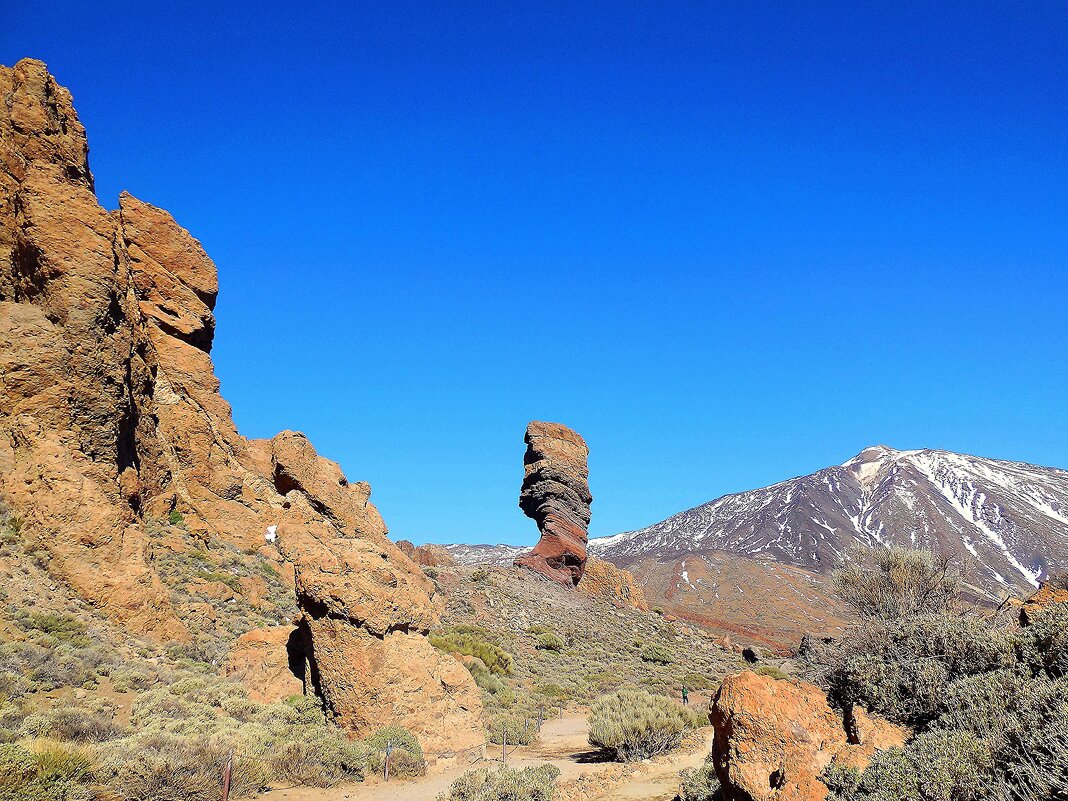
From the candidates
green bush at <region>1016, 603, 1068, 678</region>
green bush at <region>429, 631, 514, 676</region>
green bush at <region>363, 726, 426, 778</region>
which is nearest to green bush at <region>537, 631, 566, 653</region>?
green bush at <region>429, 631, 514, 676</region>

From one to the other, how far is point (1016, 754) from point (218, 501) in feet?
76.7

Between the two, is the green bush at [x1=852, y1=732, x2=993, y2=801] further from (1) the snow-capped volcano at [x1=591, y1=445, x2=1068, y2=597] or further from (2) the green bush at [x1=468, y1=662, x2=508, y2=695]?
(1) the snow-capped volcano at [x1=591, y1=445, x2=1068, y2=597]

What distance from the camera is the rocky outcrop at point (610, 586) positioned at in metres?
41.3

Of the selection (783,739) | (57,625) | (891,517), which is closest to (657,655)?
(57,625)

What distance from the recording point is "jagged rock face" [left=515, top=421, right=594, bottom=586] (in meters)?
41.8

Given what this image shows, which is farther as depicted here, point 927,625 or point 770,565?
point 770,565

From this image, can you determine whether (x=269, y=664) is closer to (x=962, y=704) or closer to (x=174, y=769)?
(x=174, y=769)


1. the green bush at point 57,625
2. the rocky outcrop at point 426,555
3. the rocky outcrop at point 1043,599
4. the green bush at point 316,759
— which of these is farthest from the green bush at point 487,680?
the rocky outcrop at point 426,555

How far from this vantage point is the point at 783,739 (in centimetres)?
507

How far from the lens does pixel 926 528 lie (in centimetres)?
10969

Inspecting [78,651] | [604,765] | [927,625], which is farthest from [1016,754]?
[78,651]

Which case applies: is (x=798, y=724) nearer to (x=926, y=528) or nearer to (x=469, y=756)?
(x=469, y=756)

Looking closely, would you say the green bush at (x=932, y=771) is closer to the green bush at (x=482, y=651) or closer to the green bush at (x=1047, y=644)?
the green bush at (x=1047, y=644)

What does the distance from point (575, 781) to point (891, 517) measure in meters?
125
